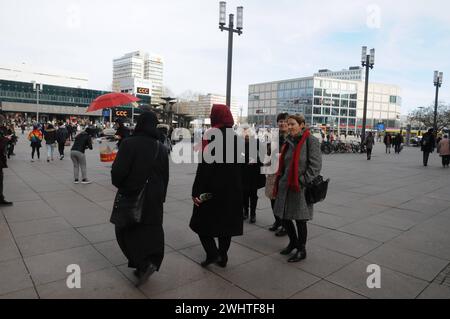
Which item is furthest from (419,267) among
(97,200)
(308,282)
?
(97,200)

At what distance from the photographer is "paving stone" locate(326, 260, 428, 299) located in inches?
128

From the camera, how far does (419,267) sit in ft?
12.8

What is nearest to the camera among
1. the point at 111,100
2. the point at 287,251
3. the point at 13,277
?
the point at 13,277

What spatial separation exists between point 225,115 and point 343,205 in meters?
4.51

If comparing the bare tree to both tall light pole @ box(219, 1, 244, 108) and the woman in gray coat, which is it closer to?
tall light pole @ box(219, 1, 244, 108)

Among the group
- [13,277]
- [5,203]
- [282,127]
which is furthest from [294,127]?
[5,203]

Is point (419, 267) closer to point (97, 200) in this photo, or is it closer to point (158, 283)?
point (158, 283)

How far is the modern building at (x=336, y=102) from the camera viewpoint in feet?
300

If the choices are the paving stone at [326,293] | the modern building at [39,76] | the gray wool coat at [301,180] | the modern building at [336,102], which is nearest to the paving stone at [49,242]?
the gray wool coat at [301,180]

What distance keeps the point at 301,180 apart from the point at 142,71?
427 feet

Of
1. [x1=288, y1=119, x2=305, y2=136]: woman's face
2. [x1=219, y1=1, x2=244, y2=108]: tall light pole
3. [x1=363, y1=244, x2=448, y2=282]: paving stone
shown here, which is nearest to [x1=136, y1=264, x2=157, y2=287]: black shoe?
[x1=288, y1=119, x2=305, y2=136]: woman's face

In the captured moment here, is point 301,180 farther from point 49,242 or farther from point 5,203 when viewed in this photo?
point 5,203

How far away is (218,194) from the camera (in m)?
3.58

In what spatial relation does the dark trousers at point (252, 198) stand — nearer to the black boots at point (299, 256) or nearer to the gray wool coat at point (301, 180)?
the gray wool coat at point (301, 180)
